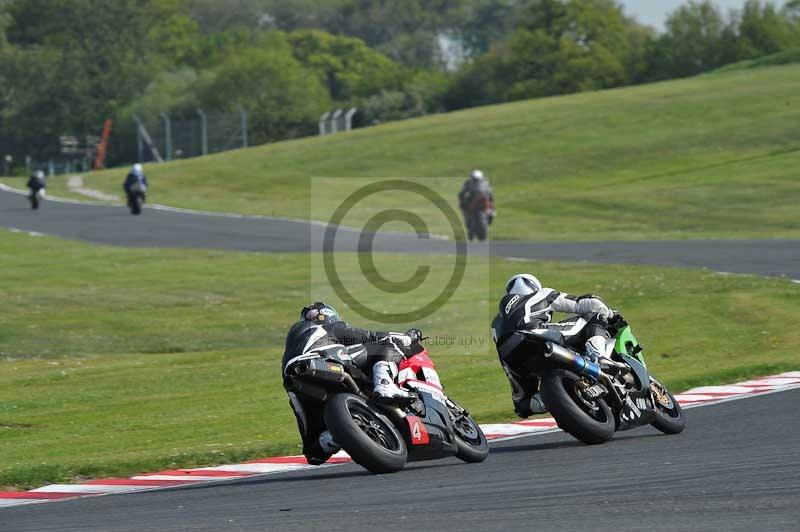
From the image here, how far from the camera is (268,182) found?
2493 inches

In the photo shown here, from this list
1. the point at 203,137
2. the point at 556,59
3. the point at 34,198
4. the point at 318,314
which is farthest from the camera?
the point at 556,59

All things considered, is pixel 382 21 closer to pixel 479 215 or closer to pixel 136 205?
pixel 136 205

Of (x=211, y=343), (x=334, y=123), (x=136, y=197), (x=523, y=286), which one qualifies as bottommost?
(x=211, y=343)

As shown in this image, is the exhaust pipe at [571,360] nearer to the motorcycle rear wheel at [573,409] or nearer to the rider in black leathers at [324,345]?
the motorcycle rear wheel at [573,409]

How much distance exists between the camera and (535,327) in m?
11.2

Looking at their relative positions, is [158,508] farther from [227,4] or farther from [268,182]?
[227,4]

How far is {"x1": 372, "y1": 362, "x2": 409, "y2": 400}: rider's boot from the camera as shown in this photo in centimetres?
1013

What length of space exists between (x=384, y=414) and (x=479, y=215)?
2612 cm

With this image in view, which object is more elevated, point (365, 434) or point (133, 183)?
point (133, 183)

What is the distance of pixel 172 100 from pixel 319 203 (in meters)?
63.4

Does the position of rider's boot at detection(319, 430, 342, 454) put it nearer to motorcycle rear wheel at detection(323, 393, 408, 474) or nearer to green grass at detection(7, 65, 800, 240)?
motorcycle rear wheel at detection(323, 393, 408, 474)

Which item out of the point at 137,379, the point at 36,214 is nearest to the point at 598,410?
the point at 137,379
